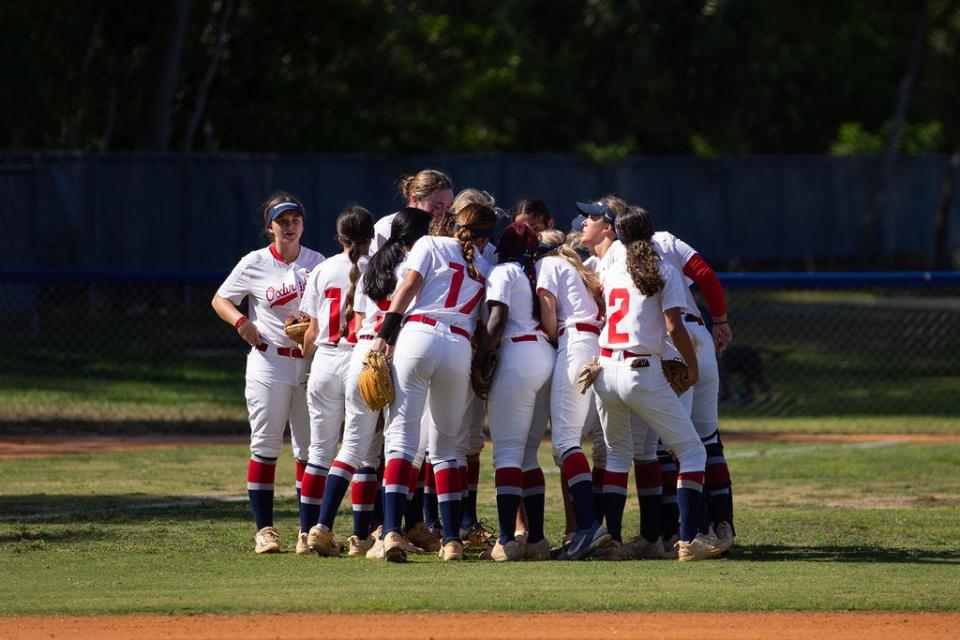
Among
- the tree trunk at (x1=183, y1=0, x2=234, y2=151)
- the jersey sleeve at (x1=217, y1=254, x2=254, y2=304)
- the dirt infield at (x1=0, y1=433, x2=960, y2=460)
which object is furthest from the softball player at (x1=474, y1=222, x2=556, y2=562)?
the tree trunk at (x1=183, y1=0, x2=234, y2=151)

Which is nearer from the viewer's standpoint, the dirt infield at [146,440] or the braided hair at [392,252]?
the braided hair at [392,252]

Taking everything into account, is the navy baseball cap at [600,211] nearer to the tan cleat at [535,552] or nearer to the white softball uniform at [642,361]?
the white softball uniform at [642,361]

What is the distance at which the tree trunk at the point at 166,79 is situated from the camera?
26234 millimetres

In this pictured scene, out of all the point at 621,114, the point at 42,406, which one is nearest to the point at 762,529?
the point at 42,406

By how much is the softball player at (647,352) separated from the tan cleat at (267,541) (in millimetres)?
2035

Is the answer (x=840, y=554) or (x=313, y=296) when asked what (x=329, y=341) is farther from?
(x=840, y=554)

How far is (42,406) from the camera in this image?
17.2m

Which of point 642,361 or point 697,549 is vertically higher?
point 642,361

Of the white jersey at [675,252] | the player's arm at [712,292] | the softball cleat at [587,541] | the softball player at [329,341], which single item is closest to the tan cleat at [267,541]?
the softball player at [329,341]

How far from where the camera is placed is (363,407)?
8695 millimetres

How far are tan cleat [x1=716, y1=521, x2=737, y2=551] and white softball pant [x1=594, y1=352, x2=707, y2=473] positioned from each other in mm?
568

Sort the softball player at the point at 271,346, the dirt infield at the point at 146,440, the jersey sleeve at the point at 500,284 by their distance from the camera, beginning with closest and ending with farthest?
the jersey sleeve at the point at 500,284 < the softball player at the point at 271,346 < the dirt infield at the point at 146,440

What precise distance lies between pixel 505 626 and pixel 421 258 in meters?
2.30

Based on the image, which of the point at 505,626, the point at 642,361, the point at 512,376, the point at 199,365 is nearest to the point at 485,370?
the point at 512,376
